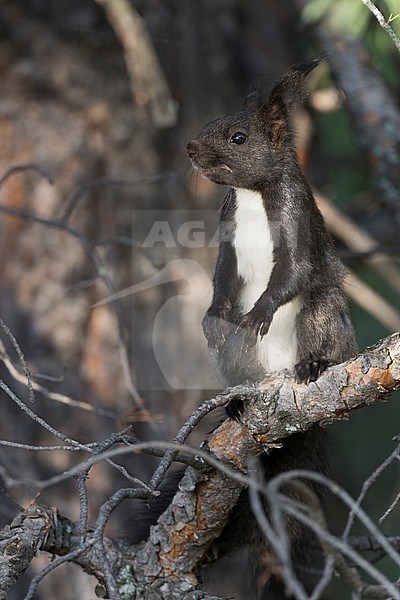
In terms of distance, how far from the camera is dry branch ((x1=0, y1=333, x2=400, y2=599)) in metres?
2.30

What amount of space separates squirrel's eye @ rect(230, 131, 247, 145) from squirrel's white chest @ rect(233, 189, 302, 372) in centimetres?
17

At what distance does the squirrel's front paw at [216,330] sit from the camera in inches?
119

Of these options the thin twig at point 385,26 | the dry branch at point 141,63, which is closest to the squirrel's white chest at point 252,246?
the thin twig at point 385,26

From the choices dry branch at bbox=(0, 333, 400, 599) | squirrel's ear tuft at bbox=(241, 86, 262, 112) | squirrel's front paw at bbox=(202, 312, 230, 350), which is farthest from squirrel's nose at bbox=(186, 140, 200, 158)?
dry branch at bbox=(0, 333, 400, 599)

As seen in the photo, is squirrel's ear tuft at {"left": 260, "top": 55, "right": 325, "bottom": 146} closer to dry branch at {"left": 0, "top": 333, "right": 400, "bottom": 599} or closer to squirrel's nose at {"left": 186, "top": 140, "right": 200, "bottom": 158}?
squirrel's nose at {"left": 186, "top": 140, "right": 200, "bottom": 158}

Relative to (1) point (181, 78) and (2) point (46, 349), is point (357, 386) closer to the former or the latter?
(2) point (46, 349)

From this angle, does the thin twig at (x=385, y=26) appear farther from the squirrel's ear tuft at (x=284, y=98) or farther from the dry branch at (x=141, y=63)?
the dry branch at (x=141, y=63)

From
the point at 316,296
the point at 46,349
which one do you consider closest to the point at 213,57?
the point at 46,349

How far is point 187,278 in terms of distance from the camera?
4.36m

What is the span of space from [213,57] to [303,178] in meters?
1.73

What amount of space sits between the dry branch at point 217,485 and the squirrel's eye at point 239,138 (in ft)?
2.98

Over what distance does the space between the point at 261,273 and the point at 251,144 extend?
0.44m

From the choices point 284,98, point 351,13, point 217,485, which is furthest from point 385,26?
point 217,485

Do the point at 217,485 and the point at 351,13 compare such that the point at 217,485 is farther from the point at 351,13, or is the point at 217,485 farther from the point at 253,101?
the point at 351,13
